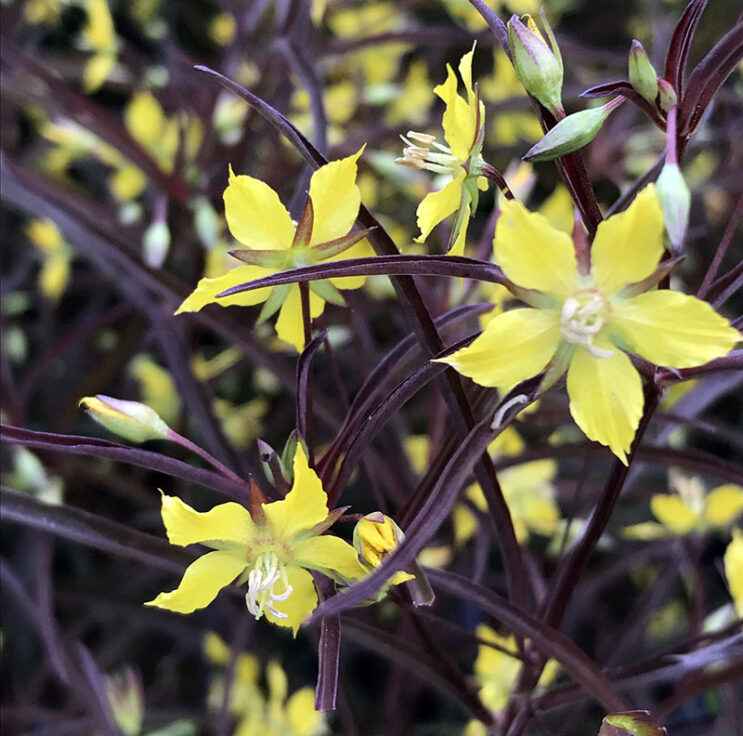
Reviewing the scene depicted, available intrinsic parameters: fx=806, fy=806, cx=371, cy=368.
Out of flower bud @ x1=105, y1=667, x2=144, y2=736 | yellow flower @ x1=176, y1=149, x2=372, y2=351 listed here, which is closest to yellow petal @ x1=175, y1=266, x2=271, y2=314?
yellow flower @ x1=176, y1=149, x2=372, y2=351

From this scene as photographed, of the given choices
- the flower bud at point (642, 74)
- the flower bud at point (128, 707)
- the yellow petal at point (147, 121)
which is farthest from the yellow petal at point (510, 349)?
the yellow petal at point (147, 121)

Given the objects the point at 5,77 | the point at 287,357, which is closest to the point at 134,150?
the point at 5,77

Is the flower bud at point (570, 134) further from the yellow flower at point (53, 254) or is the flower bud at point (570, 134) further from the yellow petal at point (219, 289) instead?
the yellow flower at point (53, 254)

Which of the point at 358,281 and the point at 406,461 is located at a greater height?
the point at 358,281

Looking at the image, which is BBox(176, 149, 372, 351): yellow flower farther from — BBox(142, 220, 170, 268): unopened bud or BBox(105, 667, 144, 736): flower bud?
BBox(105, 667, 144, 736): flower bud

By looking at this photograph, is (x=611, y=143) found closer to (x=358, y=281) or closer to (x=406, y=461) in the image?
(x=406, y=461)
